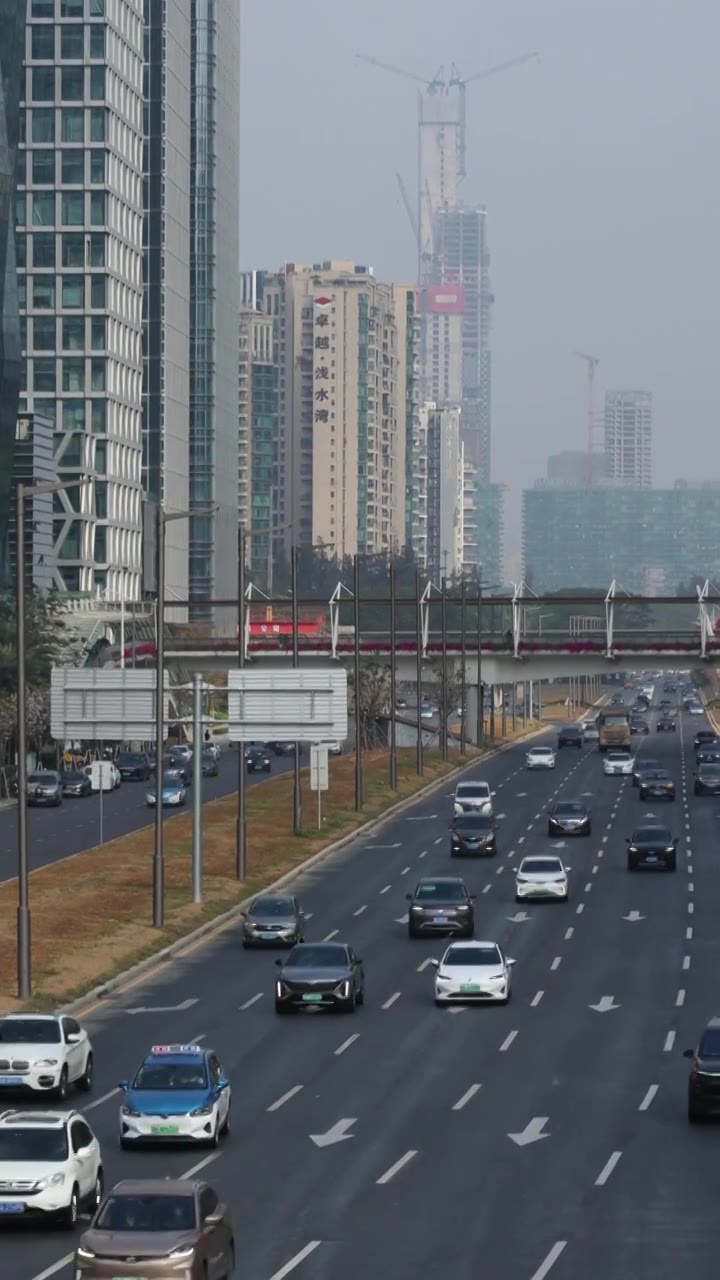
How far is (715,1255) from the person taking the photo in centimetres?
2725

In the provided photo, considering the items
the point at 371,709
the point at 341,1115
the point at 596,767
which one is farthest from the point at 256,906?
the point at 371,709

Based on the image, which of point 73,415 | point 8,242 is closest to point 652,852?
point 8,242

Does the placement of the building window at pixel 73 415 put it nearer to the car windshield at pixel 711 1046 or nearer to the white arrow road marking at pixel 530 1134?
the car windshield at pixel 711 1046

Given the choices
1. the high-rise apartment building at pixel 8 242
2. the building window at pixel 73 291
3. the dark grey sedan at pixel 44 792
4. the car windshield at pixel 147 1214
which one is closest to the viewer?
the car windshield at pixel 147 1214

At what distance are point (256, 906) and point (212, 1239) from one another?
3740 centimetres

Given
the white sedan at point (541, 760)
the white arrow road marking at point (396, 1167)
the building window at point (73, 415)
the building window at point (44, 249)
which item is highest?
the building window at point (44, 249)

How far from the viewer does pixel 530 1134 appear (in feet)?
116

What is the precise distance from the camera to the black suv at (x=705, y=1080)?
36375mm

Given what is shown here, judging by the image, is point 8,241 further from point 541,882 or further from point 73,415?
point 541,882

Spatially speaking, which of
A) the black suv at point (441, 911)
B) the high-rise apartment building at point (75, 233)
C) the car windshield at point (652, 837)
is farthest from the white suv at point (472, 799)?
→ the high-rise apartment building at point (75, 233)

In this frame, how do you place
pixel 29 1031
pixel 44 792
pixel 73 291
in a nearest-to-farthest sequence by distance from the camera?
pixel 29 1031 → pixel 44 792 → pixel 73 291

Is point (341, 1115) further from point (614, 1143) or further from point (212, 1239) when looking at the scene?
point (212, 1239)

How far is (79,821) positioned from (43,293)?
99.7 m

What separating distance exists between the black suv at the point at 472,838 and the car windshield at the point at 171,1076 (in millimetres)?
49858
